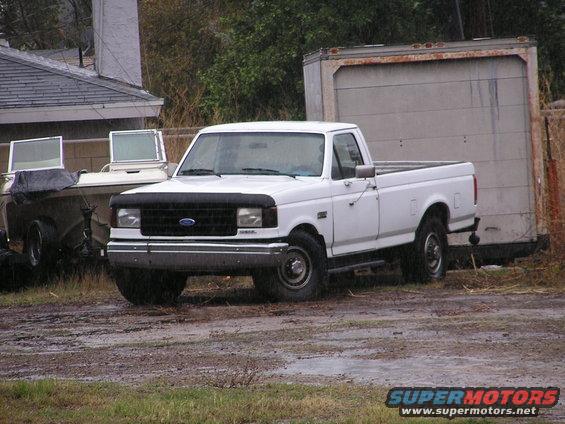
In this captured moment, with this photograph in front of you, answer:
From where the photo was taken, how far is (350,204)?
45.7ft

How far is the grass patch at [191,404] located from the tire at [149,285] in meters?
4.87

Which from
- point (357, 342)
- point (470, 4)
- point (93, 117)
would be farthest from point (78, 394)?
point (470, 4)

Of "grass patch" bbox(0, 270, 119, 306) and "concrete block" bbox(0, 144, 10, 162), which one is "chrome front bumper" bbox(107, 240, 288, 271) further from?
"concrete block" bbox(0, 144, 10, 162)

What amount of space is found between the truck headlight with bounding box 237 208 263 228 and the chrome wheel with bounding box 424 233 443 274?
124 inches

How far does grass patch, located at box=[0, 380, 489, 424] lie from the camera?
23.8 ft

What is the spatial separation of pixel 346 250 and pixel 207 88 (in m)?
24.8

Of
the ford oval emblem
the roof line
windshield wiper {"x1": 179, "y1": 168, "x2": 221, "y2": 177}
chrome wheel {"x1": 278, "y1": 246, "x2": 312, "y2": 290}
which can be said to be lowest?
chrome wheel {"x1": 278, "y1": 246, "x2": 312, "y2": 290}

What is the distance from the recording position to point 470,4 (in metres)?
31.5

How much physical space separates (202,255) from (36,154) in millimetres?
5347

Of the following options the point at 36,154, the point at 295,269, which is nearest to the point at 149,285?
the point at 295,269

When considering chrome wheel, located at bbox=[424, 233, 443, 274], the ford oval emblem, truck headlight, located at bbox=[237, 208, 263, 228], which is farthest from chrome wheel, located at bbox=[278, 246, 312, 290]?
chrome wheel, located at bbox=[424, 233, 443, 274]

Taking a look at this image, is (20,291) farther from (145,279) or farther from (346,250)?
(346,250)

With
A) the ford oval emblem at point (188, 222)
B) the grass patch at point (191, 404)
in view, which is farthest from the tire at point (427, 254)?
the grass patch at point (191, 404)

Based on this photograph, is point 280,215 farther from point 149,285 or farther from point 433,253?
point 433,253
